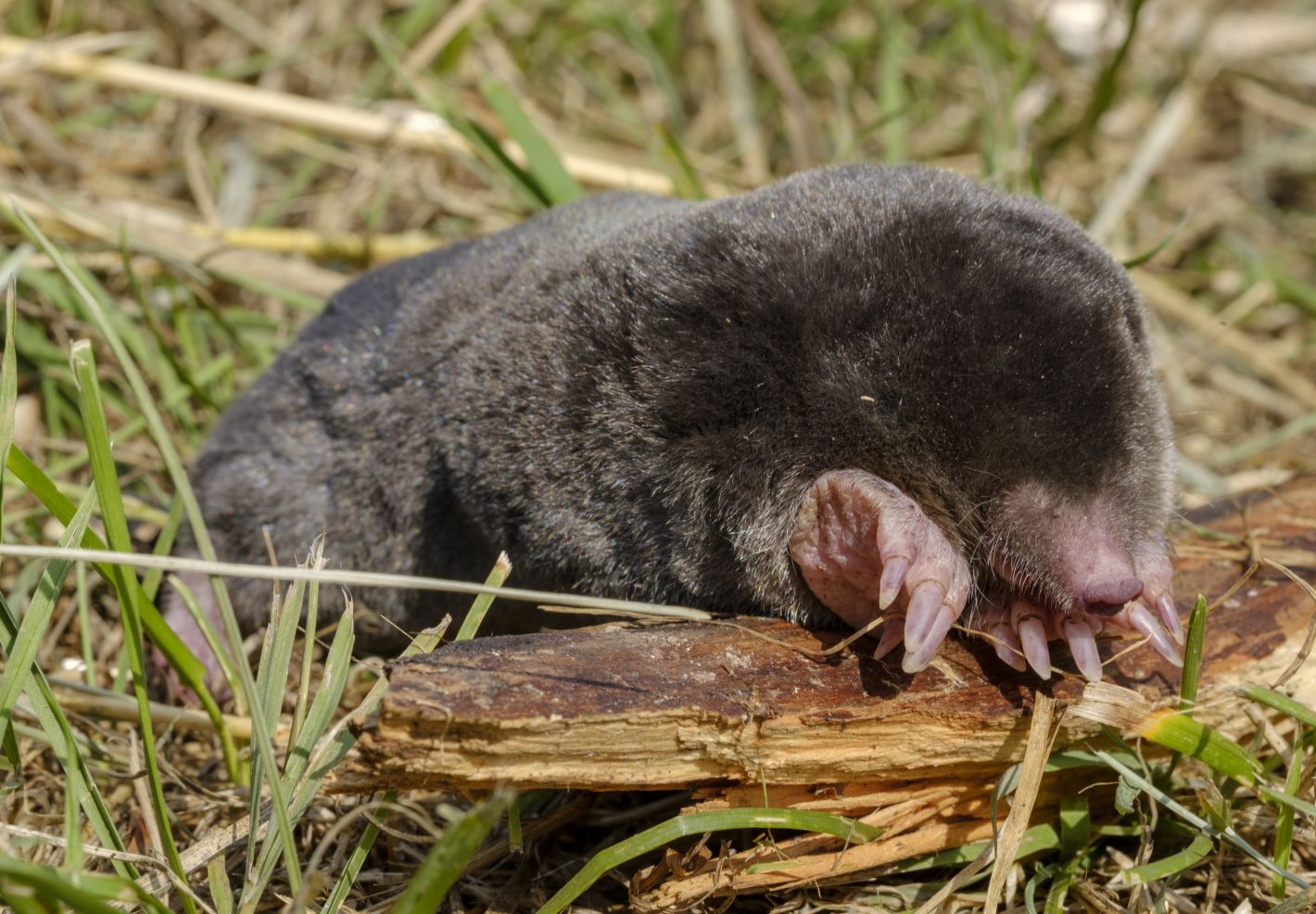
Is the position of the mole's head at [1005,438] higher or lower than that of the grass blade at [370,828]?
higher

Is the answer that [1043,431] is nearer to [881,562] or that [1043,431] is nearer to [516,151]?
[881,562]

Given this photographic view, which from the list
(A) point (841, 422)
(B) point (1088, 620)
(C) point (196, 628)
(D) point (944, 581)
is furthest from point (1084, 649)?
(C) point (196, 628)

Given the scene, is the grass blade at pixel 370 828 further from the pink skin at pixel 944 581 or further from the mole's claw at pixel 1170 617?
the mole's claw at pixel 1170 617

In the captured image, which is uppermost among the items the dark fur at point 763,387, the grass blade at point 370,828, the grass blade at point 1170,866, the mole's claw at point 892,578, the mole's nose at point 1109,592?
the dark fur at point 763,387

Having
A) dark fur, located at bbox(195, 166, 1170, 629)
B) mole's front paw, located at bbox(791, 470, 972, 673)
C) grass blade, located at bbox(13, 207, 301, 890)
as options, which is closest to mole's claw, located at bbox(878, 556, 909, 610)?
mole's front paw, located at bbox(791, 470, 972, 673)

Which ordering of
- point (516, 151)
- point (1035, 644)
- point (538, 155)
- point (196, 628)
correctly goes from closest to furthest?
point (1035, 644) < point (196, 628) < point (538, 155) < point (516, 151)

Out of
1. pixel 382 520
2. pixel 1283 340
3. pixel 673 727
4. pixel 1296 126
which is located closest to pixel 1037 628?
pixel 673 727

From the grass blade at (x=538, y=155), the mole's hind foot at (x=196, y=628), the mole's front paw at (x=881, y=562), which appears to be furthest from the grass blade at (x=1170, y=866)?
the grass blade at (x=538, y=155)
